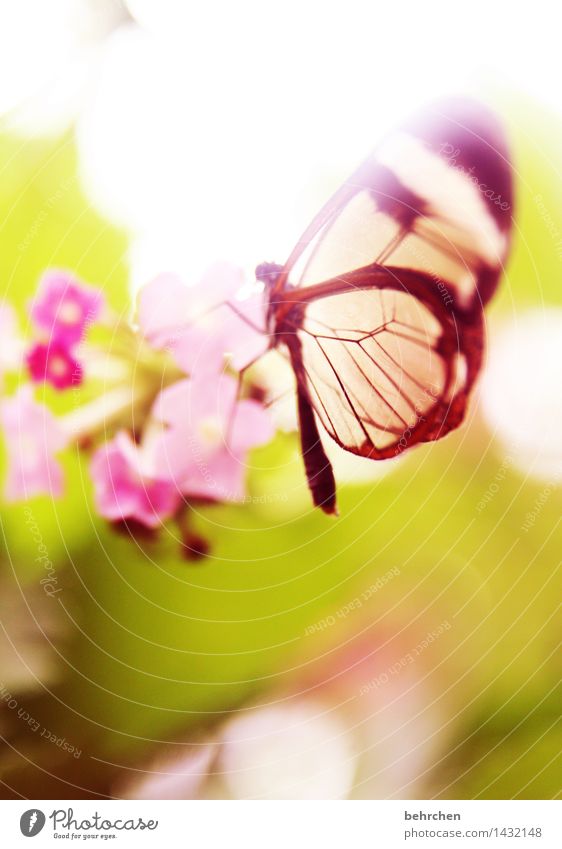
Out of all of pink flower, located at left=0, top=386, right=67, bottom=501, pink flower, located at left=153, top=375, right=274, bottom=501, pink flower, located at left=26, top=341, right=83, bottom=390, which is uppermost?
pink flower, located at left=153, top=375, right=274, bottom=501

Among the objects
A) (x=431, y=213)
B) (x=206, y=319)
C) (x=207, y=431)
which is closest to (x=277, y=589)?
(x=207, y=431)

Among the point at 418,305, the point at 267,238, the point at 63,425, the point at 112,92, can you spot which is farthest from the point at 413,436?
the point at 112,92

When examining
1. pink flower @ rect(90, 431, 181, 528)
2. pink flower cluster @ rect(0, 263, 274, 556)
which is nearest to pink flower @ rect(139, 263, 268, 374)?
pink flower cluster @ rect(0, 263, 274, 556)

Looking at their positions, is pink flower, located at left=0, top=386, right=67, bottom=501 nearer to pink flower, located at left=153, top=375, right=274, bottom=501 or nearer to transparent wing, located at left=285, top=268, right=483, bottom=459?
pink flower, located at left=153, top=375, right=274, bottom=501

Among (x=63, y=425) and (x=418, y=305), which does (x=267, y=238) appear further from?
(x=63, y=425)

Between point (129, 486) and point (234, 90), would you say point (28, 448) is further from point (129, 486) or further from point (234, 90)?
point (234, 90)

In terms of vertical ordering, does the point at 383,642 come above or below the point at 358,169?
below
